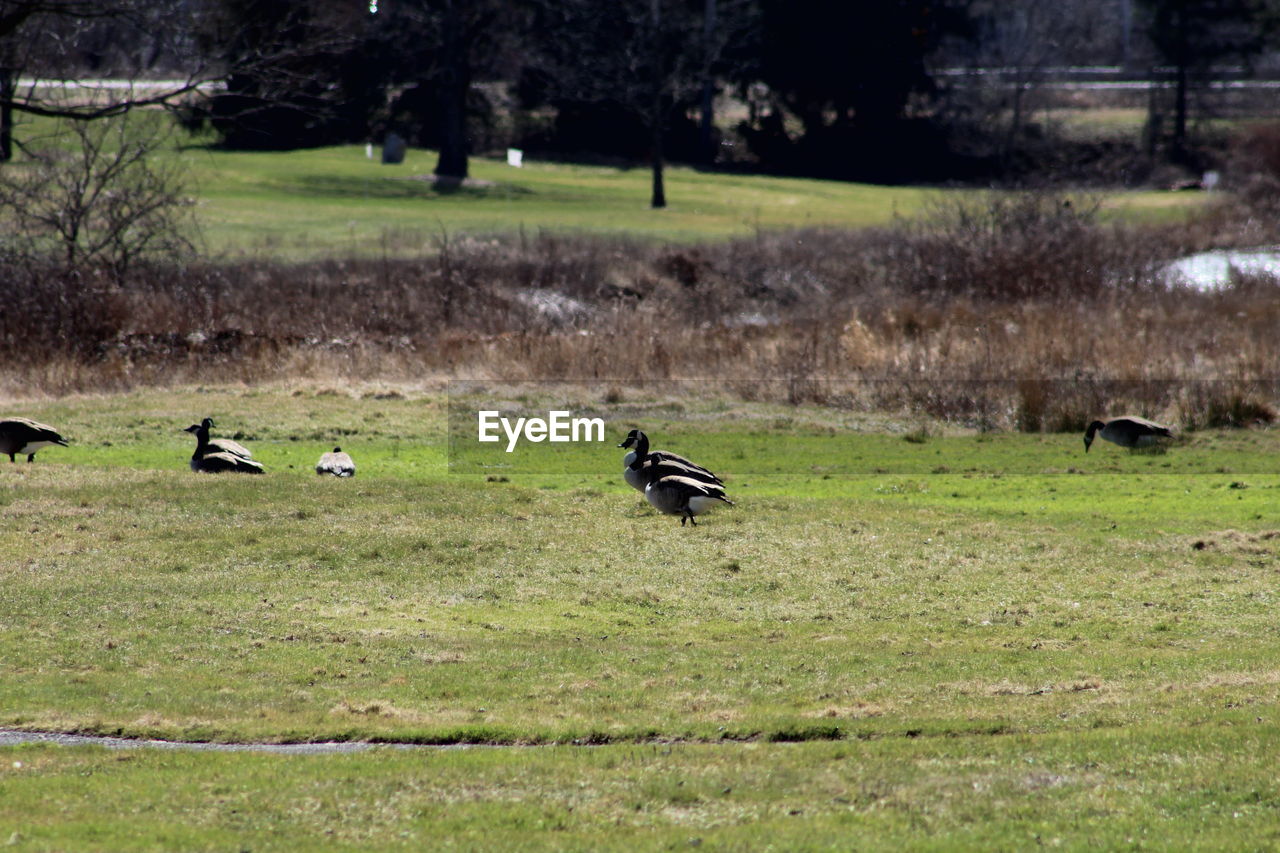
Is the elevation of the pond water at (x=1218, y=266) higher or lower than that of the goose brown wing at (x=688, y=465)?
higher

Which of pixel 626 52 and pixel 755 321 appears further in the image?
pixel 626 52

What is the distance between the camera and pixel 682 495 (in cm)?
1938

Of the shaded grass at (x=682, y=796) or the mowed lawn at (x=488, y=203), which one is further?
the mowed lawn at (x=488, y=203)

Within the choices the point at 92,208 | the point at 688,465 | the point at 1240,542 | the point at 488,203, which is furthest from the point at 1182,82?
the point at 688,465

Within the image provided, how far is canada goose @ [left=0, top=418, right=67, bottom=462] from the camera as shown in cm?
2306

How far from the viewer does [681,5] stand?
9131cm

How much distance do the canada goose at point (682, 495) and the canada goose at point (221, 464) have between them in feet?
22.9

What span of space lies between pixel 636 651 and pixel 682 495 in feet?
18.3

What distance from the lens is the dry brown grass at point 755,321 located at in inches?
1355

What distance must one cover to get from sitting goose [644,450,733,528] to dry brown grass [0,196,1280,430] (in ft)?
47.1

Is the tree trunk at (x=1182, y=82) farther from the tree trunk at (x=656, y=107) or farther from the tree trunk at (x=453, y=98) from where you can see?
the tree trunk at (x=453, y=98)

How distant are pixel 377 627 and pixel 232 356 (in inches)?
1018

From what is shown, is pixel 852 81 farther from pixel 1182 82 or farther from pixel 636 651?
pixel 636 651

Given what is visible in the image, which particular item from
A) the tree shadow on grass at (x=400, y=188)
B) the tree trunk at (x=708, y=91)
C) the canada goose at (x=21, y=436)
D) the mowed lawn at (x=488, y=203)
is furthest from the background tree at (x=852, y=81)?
the canada goose at (x=21, y=436)
